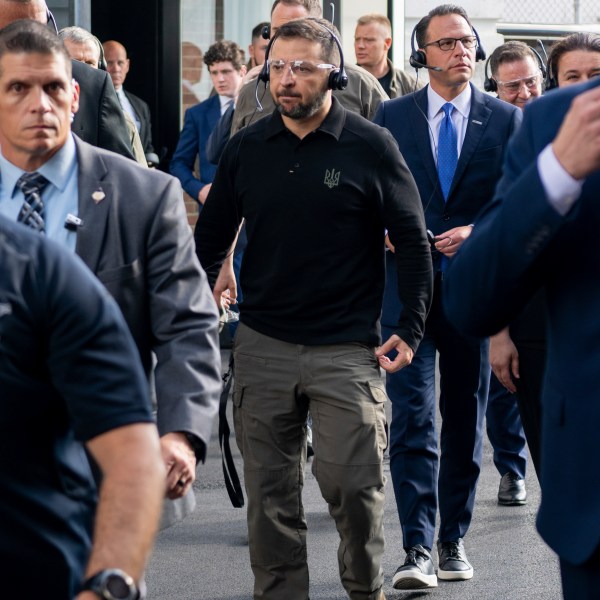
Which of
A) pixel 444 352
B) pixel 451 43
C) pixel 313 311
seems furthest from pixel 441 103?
pixel 313 311

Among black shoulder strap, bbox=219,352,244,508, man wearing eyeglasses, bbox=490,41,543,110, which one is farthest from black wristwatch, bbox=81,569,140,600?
man wearing eyeglasses, bbox=490,41,543,110

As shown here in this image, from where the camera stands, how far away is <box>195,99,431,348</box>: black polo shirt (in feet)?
17.0

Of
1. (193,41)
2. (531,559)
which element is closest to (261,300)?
(531,559)

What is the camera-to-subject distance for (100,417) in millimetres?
2482

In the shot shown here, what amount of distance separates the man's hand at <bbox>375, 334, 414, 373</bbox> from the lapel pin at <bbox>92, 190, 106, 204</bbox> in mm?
1946

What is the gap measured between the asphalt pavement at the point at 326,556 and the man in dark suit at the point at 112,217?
2343 mm

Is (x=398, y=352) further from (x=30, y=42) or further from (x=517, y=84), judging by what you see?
(x=517, y=84)

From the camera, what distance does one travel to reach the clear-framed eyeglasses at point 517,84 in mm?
8047

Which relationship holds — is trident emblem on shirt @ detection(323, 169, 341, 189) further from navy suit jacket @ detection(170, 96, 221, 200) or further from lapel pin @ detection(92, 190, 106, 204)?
navy suit jacket @ detection(170, 96, 221, 200)

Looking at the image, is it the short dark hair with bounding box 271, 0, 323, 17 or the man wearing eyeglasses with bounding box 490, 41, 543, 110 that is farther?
the man wearing eyeglasses with bounding box 490, 41, 543, 110

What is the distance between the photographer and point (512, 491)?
7.32 metres

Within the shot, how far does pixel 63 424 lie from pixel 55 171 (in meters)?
1.13

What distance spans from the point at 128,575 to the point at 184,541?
433 centimetres

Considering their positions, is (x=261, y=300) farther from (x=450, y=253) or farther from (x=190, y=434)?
(x=190, y=434)
